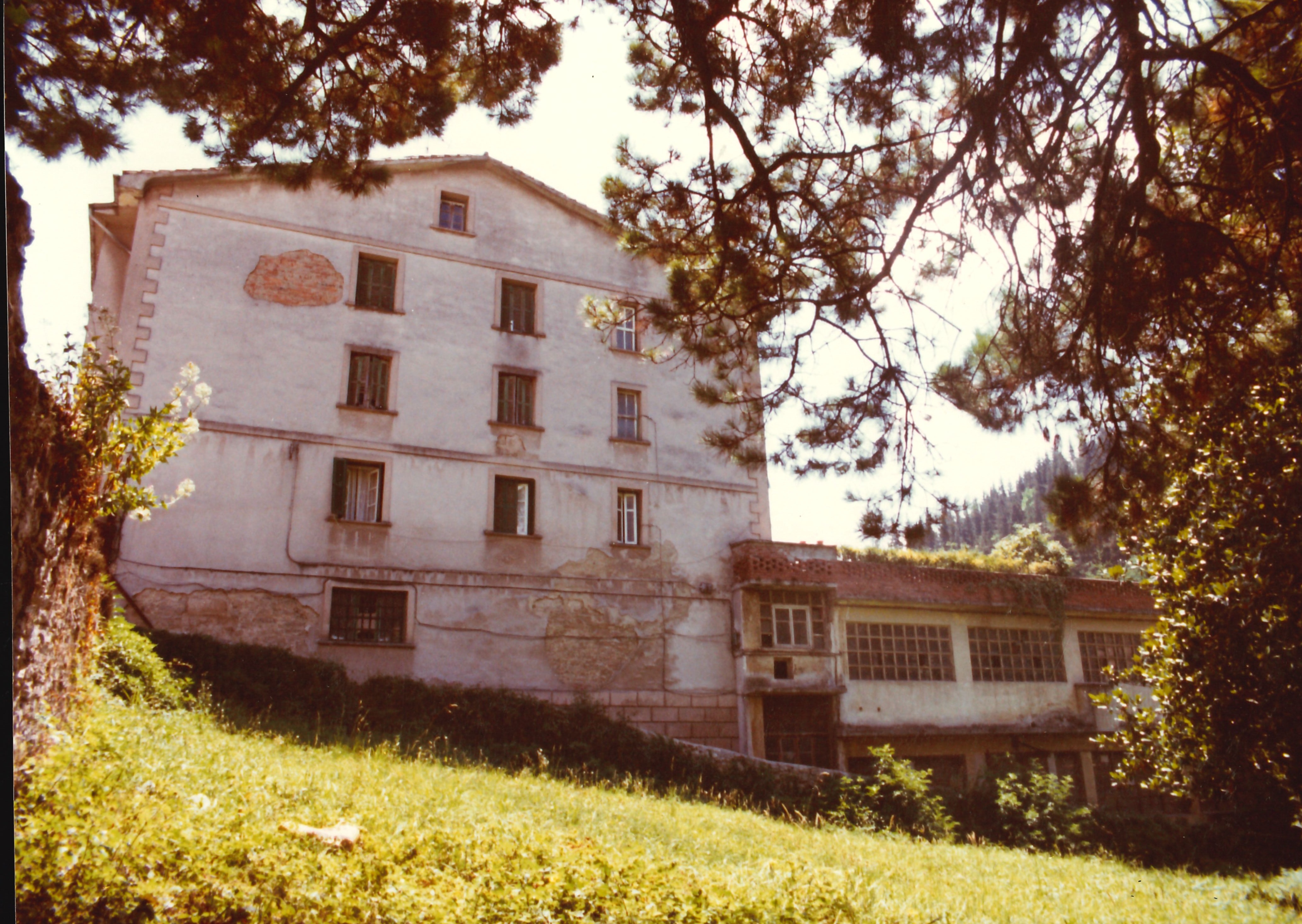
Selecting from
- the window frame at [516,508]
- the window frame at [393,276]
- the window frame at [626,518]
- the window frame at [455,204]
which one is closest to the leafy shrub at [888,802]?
the window frame at [626,518]

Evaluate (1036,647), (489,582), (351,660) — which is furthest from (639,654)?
(1036,647)

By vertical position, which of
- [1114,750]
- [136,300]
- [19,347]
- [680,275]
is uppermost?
[136,300]

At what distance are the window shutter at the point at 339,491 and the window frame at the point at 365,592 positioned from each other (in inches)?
56.7

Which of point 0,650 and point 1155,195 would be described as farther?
point 1155,195

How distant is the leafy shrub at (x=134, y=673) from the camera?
10141 millimetres

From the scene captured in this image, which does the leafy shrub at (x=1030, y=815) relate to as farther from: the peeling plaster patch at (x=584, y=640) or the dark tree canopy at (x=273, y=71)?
the dark tree canopy at (x=273, y=71)

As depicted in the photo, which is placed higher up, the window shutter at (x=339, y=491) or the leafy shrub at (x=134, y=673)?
the window shutter at (x=339, y=491)

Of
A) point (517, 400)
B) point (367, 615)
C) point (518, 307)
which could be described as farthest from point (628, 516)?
point (367, 615)

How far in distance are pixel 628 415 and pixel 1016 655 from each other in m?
11.9

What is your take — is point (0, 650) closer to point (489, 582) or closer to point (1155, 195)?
point (1155, 195)

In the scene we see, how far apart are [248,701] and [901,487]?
35.9 ft

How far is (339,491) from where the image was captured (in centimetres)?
1783

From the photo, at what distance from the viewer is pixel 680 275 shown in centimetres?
742

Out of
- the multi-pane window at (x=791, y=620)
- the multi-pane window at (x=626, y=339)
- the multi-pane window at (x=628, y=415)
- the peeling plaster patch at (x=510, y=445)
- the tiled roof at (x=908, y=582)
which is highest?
the multi-pane window at (x=626, y=339)
